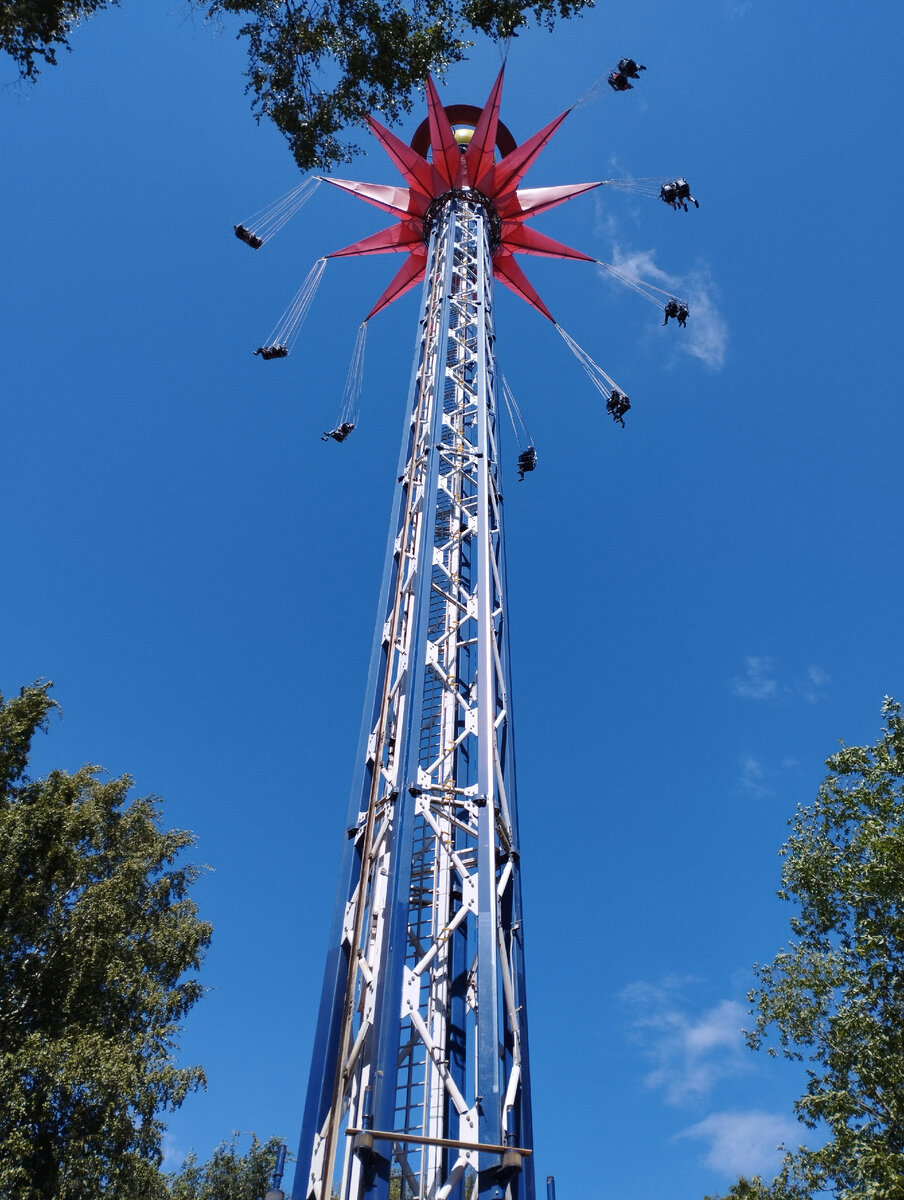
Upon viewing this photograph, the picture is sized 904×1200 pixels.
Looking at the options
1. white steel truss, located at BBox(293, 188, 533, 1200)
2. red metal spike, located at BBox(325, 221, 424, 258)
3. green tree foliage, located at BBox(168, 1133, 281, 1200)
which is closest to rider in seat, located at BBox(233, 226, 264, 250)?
red metal spike, located at BBox(325, 221, 424, 258)

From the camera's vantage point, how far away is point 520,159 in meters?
12.7

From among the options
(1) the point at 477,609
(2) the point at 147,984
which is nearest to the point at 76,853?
(2) the point at 147,984

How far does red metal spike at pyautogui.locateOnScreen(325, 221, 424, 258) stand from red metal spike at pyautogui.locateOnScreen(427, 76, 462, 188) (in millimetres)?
1008

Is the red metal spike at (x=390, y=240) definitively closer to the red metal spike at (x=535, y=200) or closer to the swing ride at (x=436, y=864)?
the red metal spike at (x=535, y=200)

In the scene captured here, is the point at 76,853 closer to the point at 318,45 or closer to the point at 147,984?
the point at 147,984

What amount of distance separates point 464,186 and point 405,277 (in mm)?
1962

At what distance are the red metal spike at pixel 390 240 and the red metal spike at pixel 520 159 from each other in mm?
1438

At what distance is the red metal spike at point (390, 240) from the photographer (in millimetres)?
13469

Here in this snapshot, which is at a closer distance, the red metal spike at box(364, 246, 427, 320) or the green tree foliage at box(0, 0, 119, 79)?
the green tree foliage at box(0, 0, 119, 79)

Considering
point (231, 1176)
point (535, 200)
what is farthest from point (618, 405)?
point (231, 1176)

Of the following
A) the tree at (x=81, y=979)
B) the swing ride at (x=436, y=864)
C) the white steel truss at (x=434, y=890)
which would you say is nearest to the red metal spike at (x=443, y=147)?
the swing ride at (x=436, y=864)

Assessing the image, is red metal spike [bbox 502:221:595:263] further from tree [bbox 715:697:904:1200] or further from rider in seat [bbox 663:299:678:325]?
tree [bbox 715:697:904:1200]

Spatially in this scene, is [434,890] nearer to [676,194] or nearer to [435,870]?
[435,870]

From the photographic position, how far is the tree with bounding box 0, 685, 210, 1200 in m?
9.86
